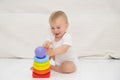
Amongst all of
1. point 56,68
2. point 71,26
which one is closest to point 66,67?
point 56,68

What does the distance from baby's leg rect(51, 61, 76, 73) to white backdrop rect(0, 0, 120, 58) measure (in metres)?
0.20

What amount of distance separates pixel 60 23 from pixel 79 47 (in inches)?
12.2

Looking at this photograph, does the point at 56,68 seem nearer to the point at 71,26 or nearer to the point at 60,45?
the point at 60,45

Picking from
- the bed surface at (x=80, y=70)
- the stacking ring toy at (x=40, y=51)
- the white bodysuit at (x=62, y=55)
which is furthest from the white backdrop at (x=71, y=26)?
the stacking ring toy at (x=40, y=51)

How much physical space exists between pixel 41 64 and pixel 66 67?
0.13 metres

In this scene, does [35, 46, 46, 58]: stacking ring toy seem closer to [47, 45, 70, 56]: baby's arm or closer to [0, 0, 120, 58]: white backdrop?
[47, 45, 70, 56]: baby's arm

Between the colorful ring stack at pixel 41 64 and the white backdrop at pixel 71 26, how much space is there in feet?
0.87

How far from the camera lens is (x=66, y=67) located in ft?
4.25

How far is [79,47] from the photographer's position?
1.50m

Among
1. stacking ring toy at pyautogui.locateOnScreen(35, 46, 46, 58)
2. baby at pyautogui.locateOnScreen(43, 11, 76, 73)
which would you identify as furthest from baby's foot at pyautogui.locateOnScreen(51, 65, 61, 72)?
stacking ring toy at pyautogui.locateOnScreen(35, 46, 46, 58)

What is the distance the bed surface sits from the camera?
1277 mm

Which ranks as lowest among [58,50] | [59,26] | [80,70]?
[80,70]

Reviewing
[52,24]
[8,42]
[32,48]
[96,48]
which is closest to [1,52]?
[8,42]

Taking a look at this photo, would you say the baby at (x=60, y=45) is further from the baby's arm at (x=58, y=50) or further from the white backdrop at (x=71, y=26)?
the white backdrop at (x=71, y=26)
